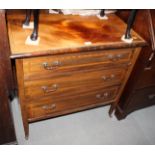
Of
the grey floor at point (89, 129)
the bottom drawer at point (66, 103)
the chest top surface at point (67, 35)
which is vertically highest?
the chest top surface at point (67, 35)

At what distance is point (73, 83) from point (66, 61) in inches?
8.8

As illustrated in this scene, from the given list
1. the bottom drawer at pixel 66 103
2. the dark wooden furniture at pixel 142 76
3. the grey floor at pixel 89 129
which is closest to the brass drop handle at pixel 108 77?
the bottom drawer at pixel 66 103

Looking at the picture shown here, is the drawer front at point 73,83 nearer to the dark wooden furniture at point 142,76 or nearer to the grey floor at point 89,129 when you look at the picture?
the dark wooden furniture at point 142,76

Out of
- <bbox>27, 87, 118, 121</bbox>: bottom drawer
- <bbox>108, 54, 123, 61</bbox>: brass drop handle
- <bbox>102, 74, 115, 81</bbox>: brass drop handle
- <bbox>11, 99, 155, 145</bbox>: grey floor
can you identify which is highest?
<bbox>108, 54, 123, 61</bbox>: brass drop handle

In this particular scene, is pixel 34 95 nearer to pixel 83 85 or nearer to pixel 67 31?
pixel 83 85

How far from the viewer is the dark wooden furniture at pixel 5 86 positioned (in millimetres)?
775

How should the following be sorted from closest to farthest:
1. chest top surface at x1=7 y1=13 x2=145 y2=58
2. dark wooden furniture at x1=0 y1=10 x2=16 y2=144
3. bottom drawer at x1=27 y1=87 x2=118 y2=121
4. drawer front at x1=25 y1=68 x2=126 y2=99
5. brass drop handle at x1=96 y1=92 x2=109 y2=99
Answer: dark wooden furniture at x1=0 y1=10 x2=16 y2=144, chest top surface at x1=7 y1=13 x2=145 y2=58, drawer front at x1=25 y1=68 x2=126 y2=99, bottom drawer at x1=27 y1=87 x2=118 y2=121, brass drop handle at x1=96 y1=92 x2=109 y2=99

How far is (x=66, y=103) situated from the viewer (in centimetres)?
138

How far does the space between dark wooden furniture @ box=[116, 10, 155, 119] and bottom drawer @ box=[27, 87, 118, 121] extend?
16 cm

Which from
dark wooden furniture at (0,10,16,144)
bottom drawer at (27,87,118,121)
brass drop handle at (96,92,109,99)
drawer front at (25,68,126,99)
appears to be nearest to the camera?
dark wooden furniture at (0,10,16,144)

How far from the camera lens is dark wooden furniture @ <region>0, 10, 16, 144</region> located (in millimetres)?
775

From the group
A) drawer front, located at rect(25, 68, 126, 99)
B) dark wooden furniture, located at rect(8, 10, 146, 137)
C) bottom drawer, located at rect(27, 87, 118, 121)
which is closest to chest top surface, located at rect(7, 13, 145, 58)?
dark wooden furniture, located at rect(8, 10, 146, 137)

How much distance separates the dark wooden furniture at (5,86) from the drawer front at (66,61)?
11cm

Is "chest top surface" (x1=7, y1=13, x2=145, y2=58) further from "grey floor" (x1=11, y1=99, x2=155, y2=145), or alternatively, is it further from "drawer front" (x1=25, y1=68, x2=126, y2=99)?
"grey floor" (x1=11, y1=99, x2=155, y2=145)
